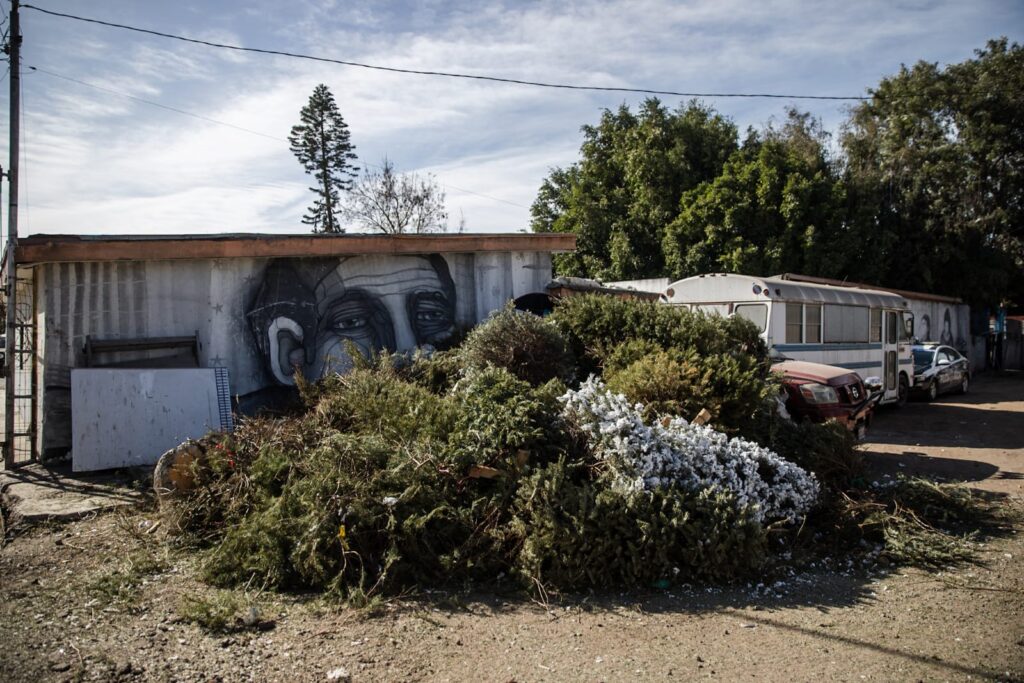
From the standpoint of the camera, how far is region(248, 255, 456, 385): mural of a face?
391 inches

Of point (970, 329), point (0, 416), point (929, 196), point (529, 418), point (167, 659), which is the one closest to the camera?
point (167, 659)

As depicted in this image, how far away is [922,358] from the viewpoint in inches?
724

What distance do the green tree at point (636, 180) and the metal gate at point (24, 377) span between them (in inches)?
691

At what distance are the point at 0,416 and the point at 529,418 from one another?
10664 millimetres

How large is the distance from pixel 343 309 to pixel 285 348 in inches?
40.8

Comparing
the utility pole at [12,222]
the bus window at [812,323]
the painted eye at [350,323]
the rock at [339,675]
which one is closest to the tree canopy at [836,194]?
the bus window at [812,323]

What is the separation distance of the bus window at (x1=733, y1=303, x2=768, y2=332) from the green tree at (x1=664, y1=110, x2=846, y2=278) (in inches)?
358

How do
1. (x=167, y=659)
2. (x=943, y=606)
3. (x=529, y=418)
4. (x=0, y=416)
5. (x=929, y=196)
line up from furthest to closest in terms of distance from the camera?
(x=929, y=196) < (x=0, y=416) < (x=529, y=418) < (x=943, y=606) < (x=167, y=659)

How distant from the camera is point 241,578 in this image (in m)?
5.23

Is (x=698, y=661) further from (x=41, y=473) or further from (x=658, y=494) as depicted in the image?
(x=41, y=473)

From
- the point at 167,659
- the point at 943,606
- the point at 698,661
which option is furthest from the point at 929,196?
the point at 167,659

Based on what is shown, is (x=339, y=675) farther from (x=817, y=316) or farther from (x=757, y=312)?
(x=817, y=316)

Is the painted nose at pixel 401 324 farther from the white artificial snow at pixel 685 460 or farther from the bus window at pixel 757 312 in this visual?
the bus window at pixel 757 312

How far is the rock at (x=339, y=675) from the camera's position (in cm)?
385
